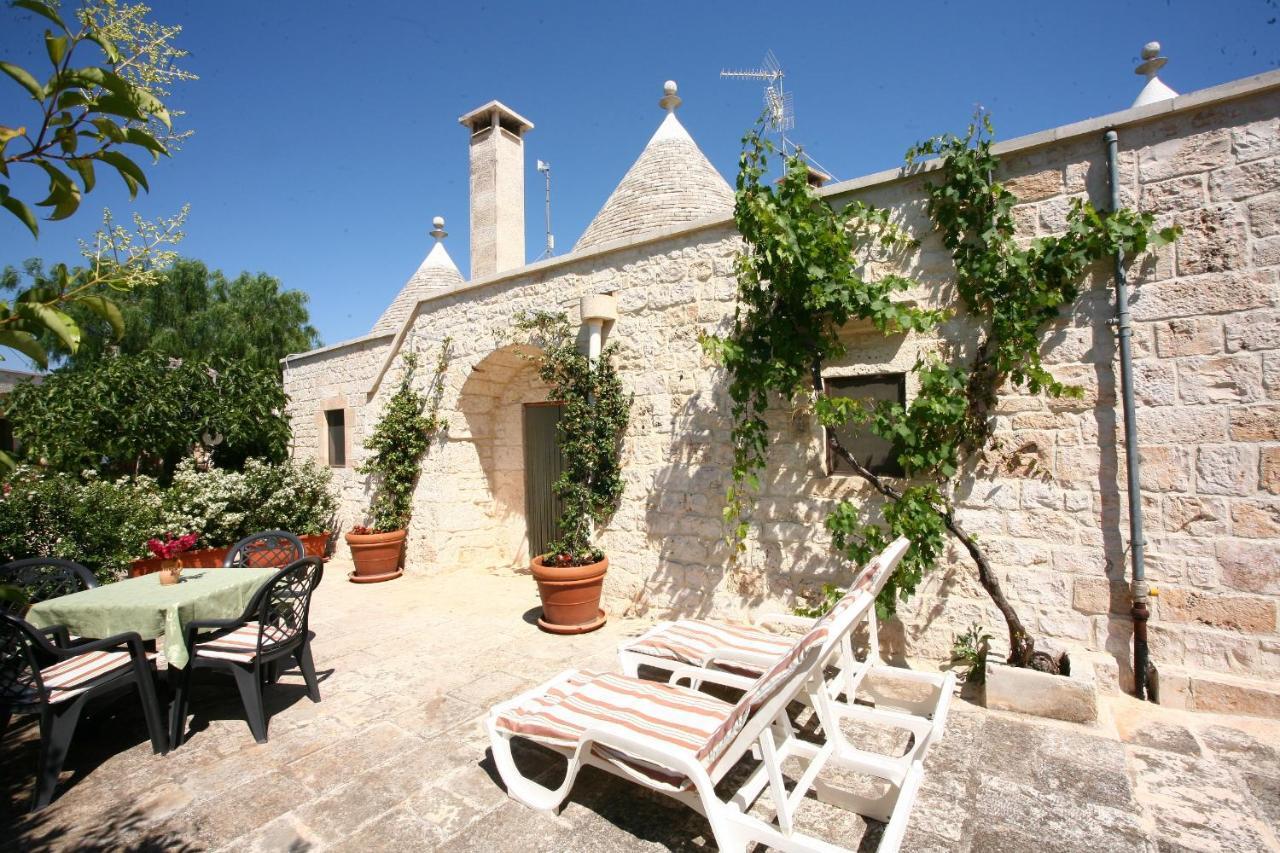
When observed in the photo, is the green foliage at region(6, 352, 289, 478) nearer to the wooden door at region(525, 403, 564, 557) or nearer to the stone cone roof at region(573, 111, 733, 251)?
the wooden door at region(525, 403, 564, 557)

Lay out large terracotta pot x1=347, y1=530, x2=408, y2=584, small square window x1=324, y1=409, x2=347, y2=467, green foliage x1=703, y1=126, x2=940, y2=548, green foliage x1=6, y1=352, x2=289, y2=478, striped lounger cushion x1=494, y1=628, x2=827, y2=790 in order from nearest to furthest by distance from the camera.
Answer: striped lounger cushion x1=494, y1=628, x2=827, y2=790 → green foliage x1=703, y1=126, x2=940, y2=548 → large terracotta pot x1=347, y1=530, x2=408, y2=584 → green foliage x1=6, y1=352, x2=289, y2=478 → small square window x1=324, y1=409, x2=347, y2=467

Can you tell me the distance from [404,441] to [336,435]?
7.84 ft

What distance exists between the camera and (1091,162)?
12.1 feet

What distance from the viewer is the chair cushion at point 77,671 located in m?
3.01

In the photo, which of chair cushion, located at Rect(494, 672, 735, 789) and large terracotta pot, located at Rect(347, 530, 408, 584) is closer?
chair cushion, located at Rect(494, 672, 735, 789)

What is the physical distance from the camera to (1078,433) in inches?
145

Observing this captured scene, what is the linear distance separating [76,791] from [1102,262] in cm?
623

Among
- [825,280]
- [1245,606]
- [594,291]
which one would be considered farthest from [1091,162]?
[594,291]

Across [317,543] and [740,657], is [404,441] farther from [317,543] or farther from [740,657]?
[740,657]

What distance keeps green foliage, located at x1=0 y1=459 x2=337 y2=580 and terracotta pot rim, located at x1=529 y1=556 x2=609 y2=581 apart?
4.96m

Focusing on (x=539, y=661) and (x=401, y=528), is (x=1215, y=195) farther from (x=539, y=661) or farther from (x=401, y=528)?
(x=401, y=528)

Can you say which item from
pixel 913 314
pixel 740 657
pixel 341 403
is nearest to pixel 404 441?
pixel 341 403

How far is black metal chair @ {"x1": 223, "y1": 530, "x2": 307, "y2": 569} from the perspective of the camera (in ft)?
15.8

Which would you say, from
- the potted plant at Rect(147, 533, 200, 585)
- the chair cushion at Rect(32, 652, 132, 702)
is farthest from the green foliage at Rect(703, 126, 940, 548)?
the potted plant at Rect(147, 533, 200, 585)
